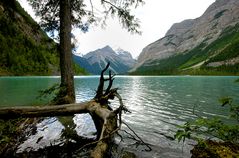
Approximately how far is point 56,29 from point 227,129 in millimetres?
14299

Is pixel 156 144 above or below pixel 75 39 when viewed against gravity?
below

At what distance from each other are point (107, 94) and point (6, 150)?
157 inches

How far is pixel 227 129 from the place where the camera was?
23.0 ft

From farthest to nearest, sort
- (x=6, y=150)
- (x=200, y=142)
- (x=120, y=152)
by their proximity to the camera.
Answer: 1. (x=120, y=152)
2. (x=6, y=150)
3. (x=200, y=142)

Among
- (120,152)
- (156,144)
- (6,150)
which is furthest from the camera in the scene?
(156,144)

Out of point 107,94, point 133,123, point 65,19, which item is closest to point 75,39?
point 65,19

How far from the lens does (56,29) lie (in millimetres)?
18609

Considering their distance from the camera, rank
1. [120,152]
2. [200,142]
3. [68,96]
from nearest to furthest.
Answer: [200,142], [120,152], [68,96]

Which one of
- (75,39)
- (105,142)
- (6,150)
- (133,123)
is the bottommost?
(133,123)

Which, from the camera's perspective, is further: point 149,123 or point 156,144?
point 149,123

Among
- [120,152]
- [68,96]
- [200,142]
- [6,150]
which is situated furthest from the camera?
[68,96]

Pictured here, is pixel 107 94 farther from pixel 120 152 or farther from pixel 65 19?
pixel 65 19

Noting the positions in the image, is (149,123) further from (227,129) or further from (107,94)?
(227,129)

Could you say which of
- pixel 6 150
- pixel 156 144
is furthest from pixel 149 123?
pixel 6 150
